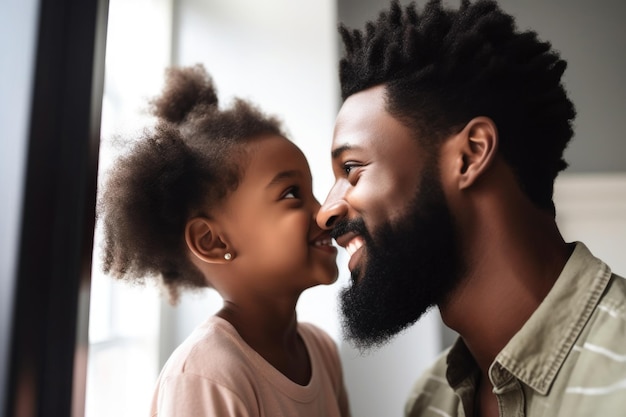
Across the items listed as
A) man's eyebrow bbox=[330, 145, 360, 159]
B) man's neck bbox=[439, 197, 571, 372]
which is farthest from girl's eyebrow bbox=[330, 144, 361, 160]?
man's neck bbox=[439, 197, 571, 372]

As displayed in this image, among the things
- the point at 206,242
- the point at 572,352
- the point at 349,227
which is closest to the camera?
the point at 572,352

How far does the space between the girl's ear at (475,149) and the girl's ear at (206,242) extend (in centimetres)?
44

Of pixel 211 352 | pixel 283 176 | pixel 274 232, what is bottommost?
pixel 211 352

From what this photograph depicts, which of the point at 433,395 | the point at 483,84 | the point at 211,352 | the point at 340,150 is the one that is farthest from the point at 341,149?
the point at 433,395

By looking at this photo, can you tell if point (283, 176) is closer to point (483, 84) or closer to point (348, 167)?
point (348, 167)

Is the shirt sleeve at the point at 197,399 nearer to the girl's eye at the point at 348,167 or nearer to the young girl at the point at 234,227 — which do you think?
the young girl at the point at 234,227

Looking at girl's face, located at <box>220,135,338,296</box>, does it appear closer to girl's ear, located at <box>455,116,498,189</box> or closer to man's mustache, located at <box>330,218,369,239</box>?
man's mustache, located at <box>330,218,369,239</box>

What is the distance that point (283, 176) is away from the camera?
0.96 m

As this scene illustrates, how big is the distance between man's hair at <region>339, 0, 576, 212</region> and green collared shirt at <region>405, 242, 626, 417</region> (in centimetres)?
14

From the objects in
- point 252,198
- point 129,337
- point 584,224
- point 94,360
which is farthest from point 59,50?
point 584,224

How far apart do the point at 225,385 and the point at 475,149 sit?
1.69 feet

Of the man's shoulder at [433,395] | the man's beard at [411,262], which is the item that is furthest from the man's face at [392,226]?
the man's shoulder at [433,395]

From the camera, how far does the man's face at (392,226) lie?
31.4 inches

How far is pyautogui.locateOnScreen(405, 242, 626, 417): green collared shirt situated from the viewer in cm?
68
